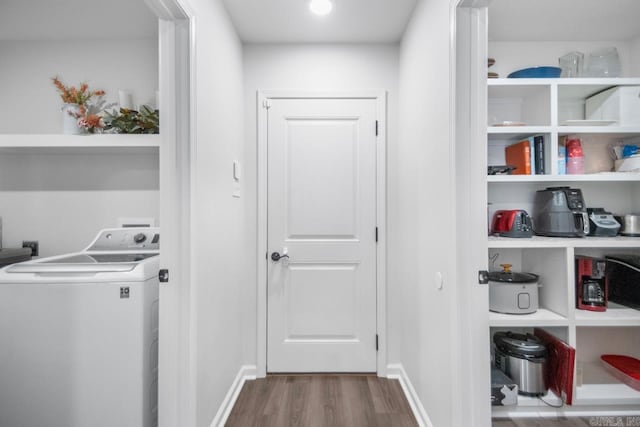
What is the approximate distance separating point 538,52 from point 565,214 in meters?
1.18

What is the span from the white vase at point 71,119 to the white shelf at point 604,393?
335cm

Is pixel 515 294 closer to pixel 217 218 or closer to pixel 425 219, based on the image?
pixel 425 219

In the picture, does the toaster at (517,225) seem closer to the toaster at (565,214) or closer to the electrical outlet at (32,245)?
the toaster at (565,214)

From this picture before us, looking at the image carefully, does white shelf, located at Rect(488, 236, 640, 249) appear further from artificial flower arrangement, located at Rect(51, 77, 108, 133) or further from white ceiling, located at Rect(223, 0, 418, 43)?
artificial flower arrangement, located at Rect(51, 77, 108, 133)

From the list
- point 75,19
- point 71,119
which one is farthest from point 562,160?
point 75,19

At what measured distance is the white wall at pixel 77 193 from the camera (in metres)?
2.17

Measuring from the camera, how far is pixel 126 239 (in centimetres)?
200

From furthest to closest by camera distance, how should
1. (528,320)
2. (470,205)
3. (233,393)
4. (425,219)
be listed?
(233,393), (528,320), (425,219), (470,205)

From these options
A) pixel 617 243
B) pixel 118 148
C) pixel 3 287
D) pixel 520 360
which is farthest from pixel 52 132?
pixel 617 243

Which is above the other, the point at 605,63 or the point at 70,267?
the point at 605,63

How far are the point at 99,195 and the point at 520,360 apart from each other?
2.93m

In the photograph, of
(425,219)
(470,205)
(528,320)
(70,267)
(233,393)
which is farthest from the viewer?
(233,393)

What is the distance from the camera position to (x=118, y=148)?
1910mm

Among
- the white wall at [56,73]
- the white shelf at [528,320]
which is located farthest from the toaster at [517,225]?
the white wall at [56,73]
